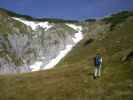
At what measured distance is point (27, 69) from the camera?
6142 inches

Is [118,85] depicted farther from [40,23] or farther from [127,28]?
[40,23]

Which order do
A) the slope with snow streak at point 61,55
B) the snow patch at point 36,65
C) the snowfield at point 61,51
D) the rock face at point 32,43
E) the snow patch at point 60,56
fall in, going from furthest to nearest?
the snowfield at point 61,51
the rock face at point 32,43
the snow patch at point 60,56
the snow patch at point 36,65
the slope with snow streak at point 61,55

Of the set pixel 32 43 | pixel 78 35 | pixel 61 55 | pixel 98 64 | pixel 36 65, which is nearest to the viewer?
pixel 98 64

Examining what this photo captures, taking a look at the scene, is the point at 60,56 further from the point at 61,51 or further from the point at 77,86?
the point at 77,86

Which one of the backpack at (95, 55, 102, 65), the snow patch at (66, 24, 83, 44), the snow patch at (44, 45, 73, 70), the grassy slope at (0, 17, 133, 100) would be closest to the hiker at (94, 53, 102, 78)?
the backpack at (95, 55, 102, 65)

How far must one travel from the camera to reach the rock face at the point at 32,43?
154625mm

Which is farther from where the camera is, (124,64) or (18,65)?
(18,65)

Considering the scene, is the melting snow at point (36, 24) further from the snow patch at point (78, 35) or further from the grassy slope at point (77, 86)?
the grassy slope at point (77, 86)

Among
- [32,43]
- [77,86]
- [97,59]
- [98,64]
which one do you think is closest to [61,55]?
[32,43]

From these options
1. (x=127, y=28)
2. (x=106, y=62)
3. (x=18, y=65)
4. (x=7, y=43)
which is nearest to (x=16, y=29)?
(x=7, y=43)

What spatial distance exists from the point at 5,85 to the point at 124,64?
19104 millimetres

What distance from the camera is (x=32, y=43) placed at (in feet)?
572

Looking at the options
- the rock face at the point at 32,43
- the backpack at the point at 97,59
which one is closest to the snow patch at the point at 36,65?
the rock face at the point at 32,43

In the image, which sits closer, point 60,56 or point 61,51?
point 60,56
